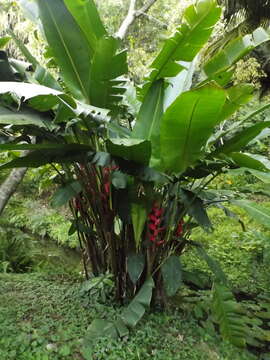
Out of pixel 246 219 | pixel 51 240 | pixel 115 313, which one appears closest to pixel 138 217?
pixel 115 313

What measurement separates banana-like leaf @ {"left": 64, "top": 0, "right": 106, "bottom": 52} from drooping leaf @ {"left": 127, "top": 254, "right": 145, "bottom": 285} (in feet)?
4.38

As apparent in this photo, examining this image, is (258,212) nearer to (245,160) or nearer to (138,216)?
(245,160)

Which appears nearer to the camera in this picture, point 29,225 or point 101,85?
point 101,85

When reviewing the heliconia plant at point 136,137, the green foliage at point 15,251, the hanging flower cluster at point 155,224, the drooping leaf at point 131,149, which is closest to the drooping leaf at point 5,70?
the heliconia plant at point 136,137

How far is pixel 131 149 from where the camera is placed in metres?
1.77

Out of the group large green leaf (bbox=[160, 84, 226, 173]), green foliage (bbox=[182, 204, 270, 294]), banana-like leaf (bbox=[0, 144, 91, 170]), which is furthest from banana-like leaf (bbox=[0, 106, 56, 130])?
green foliage (bbox=[182, 204, 270, 294])

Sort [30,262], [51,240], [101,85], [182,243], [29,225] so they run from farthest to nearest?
1. [29,225]
2. [51,240]
3. [30,262]
4. [182,243]
5. [101,85]

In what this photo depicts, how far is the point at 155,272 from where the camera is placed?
7.41 ft

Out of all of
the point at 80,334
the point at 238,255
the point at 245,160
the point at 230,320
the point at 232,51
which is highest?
the point at 232,51

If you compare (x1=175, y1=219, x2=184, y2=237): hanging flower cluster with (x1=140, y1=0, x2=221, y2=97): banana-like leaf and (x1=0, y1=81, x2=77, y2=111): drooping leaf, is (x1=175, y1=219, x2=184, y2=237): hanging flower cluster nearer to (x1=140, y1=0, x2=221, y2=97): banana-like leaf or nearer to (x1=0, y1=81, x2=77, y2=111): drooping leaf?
(x1=140, y1=0, x2=221, y2=97): banana-like leaf

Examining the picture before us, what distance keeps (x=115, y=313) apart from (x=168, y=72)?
1.53m

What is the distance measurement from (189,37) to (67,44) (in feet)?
2.25

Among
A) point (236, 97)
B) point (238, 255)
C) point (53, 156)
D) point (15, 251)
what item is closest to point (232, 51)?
point (236, 97)

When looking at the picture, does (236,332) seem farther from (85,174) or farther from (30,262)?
(30,262)
